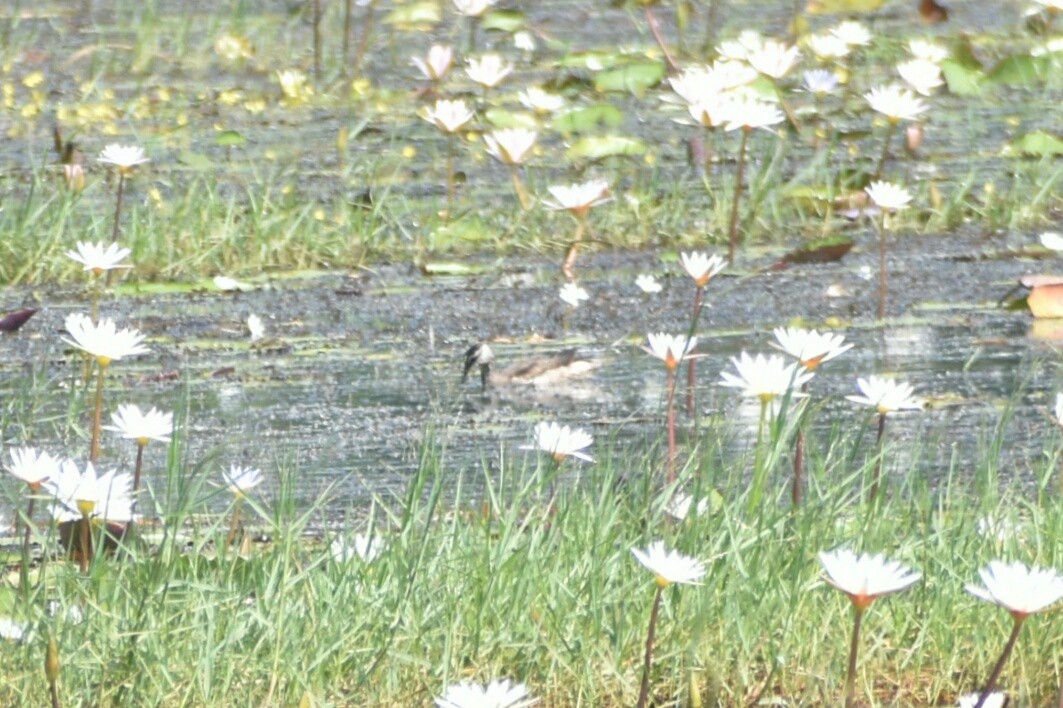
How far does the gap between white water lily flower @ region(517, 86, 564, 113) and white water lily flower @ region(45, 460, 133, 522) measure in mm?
2579

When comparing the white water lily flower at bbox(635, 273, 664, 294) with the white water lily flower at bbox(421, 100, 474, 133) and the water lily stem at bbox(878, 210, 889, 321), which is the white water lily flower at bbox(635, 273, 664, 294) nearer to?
the water lily stem at bbox(878, 210, 889, 321)

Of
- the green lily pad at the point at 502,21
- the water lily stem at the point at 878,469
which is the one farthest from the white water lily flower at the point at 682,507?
the green lily pad at the point at 502,21

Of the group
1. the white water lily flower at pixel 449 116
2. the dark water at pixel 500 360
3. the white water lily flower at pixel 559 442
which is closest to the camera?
the white water lily flower at pixel 559 442

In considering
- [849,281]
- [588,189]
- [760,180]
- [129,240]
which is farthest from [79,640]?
[760,180]

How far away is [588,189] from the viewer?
10.4 ft

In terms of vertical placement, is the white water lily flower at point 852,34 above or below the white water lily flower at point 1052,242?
below

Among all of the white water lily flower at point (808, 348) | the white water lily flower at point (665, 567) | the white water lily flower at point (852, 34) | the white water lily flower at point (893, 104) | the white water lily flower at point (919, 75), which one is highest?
the white water lily flower at point (665, 567)

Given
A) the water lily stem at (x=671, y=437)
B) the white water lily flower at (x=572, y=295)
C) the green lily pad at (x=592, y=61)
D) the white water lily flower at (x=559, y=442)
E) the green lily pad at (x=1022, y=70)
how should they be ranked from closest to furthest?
1. the white water lily flower at (x=559, y=442)
2. the water lily stem at (x=671, y=437)
3. the white water lily flower at (x=572, y=295)
4. the green lily pad at (x=1022, y=70)
5. the green lily pad at (x=592, y=61)

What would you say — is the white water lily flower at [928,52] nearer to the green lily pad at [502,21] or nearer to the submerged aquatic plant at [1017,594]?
the green lily pad at [502,21]

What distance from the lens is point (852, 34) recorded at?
507cm

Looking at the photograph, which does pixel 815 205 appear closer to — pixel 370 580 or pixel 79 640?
pixel 370 580

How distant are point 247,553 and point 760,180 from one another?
1973 mm

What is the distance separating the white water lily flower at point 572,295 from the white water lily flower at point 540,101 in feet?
3.73

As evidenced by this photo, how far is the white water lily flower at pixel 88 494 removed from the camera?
1942 mm
